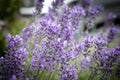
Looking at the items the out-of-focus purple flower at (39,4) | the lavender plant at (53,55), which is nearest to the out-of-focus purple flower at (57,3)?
the out-of-focus purple flower at (39,4)

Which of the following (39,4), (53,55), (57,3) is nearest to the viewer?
(53,55)

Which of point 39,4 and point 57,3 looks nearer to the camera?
point 39,4

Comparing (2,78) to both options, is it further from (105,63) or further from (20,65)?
(105,63)

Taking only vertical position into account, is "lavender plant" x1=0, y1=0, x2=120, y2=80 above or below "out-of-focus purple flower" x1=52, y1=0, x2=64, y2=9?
below

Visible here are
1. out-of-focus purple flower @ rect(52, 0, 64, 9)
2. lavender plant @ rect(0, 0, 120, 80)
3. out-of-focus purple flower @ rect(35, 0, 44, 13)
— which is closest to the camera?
lavender plant @ rect(0, 0, 120, 80)

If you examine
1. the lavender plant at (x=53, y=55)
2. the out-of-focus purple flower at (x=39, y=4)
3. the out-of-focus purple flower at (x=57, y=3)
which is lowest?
the lavender plant at (x=53, y=55)

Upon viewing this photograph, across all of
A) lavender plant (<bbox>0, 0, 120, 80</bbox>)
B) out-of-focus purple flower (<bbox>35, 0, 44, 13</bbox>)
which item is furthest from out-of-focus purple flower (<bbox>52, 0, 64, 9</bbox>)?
lavender plant (<bbox>0, 0, 120, 80</bbox>)

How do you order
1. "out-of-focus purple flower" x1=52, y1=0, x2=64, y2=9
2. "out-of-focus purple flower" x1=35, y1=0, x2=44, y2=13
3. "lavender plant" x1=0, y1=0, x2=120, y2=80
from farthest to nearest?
"out-of-focus purple flower" x1=52, y1=0, x2=64, y2=9 < "out-of-focus purple flower" x1=35, y1=0, x2=44, y2=13 < "lavender plant" x1=0, y1=0, x2=120, y2=80

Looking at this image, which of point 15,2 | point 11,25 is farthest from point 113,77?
point 15,2

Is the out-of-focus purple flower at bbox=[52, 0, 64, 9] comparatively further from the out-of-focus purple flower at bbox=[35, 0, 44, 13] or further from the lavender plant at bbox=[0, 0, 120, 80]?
the lavender plant at bbox=[0, 0, 120, 80]

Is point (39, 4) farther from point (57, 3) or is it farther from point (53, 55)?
point (53, 55)

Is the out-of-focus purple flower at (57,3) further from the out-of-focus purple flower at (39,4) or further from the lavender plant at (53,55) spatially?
the lavender plant at (53,55)

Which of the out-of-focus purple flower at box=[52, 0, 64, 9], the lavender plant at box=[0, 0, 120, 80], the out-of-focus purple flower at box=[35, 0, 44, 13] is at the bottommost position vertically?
the lavender plant at box=[0, 0, 120, 80]

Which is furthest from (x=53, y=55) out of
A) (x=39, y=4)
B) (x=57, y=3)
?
(x=57, y=3)
